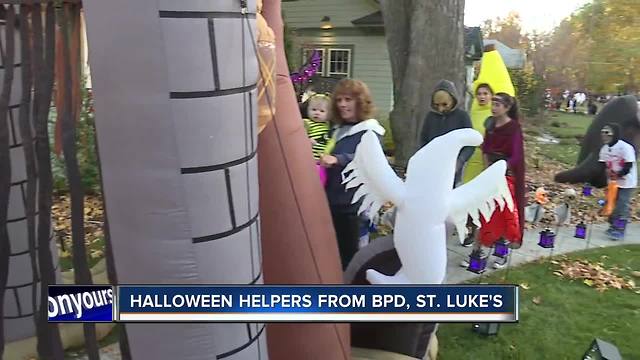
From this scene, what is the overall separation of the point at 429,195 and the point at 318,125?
173cm

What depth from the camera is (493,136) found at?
14.9ft

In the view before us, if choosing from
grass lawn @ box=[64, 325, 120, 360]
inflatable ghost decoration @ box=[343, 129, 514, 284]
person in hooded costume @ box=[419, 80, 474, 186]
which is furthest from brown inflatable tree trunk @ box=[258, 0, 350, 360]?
person in hooded costume @ box=[419, 80, 474, 186]

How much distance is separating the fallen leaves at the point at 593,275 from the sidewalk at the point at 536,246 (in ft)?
1.09

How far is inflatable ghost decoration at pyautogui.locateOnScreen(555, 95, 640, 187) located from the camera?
706 centimetres

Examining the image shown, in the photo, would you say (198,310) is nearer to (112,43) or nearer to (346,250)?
(112,43)

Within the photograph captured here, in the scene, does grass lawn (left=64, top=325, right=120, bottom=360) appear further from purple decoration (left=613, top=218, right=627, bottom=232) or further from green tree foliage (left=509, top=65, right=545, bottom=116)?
green tree foliage (left=509, top=65, right=545, bottom=116)

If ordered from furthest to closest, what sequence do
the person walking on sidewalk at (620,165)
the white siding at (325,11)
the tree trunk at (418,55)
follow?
1. the white siding at (325,11)
2. the tree trunk at (418,55)
3. the person walking on sidewalk at (620,165)

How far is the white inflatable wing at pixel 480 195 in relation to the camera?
83.9 inches

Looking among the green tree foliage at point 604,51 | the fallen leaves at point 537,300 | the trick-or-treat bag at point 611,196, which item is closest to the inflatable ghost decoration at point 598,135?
the trick-or-treat bag at point 611,196

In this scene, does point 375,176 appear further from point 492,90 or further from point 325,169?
point 492,90

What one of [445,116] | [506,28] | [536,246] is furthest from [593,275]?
[506,28]

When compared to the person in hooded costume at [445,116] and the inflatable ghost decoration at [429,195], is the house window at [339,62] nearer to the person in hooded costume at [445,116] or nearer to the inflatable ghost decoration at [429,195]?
the person in hooded costume at [445,116]

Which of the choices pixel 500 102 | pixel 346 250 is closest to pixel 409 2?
pixel 500 102

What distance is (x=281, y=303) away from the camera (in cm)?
193
